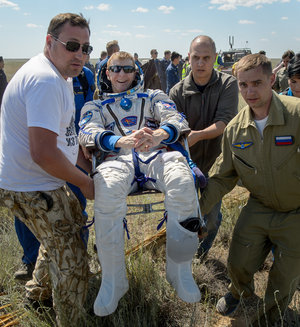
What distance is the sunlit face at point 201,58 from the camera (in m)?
3.52

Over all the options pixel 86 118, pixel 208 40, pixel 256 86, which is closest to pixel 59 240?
pixel 86 118

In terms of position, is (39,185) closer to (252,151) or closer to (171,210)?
(171,210)

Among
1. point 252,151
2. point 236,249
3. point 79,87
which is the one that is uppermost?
point 79,87

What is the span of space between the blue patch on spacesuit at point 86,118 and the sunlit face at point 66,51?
623 millimetres

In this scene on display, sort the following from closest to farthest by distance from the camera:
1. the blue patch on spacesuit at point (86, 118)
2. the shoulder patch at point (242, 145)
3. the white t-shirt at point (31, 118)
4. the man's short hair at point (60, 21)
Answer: the white t-shirt at point (31, 118) → the man's short hair at point (60, 21) → the shoulder patch at point (242, 145) → the blue patch on spacesuit at point (86, 118)

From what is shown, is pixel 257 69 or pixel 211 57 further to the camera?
pixel 211 57

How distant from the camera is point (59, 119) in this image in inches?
87.2

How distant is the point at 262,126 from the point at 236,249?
1.09m

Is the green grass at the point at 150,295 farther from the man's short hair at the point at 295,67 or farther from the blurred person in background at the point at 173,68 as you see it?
the blurred person in background at the point at 173,68

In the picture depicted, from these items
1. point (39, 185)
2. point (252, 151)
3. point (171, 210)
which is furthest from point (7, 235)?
point (252, 151)

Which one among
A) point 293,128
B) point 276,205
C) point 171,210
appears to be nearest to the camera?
point 171,210

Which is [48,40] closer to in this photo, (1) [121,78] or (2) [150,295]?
(1) [121,78]

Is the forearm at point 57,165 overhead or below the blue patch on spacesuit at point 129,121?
below

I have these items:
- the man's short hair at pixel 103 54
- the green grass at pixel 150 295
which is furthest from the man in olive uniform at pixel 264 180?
the man's short hair at pixel 103 54
